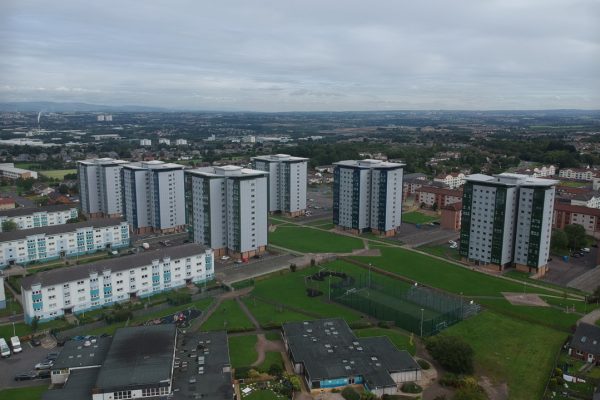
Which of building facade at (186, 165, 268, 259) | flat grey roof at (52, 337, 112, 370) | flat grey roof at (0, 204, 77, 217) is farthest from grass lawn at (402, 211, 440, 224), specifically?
flat grey roof at (52, 337, 112, 370)

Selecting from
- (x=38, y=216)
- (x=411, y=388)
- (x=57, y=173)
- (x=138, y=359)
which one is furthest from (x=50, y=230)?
(x=57, y=173)

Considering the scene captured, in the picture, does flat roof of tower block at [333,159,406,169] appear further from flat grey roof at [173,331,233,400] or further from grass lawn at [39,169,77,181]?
grass lawn at [39,169,77,181]

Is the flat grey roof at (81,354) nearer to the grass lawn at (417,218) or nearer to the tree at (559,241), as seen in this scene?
the tree at (559,241)

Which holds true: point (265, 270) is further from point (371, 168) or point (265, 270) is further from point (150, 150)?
point (150, 150)

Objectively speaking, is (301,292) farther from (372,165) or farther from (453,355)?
(372,165)

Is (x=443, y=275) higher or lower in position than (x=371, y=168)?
lower

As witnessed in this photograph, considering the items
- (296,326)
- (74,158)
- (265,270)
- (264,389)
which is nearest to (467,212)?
(265,270)

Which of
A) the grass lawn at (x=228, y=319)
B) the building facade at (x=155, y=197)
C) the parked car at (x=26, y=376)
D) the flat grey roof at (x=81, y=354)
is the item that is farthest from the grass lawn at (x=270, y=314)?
the building facade at (x=155, y=197)

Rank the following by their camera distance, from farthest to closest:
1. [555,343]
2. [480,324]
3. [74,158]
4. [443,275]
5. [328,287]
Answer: [74,158] → [443,275] → [328,287] → [480,324] → [555,343]
